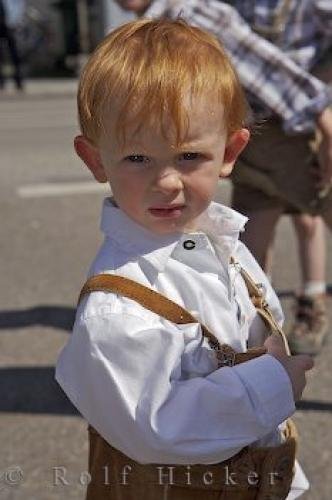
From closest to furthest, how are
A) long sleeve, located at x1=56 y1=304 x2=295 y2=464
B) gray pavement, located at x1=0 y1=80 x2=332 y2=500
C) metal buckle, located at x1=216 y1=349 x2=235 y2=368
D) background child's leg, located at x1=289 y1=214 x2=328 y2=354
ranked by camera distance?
long sleeve, located at x1=56 y1=304 x2=295 y2=464, metal buckle, located at x1=216 y1=349 x2=235 y2=368, gray pavement, located at x1=0 y1=80 x2=332 y2=500, background child's leg, located at x1=289 y1=214 x2=328 y2=354

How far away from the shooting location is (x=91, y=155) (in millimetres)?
1633

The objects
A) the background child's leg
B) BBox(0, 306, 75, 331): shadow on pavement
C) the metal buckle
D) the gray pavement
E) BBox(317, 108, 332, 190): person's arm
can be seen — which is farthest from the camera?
BBox(0, 306, 75, 331): shadow on pavement

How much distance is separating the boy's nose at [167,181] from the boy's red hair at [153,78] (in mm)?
64

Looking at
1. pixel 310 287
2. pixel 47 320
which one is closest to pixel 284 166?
pixel 310 287

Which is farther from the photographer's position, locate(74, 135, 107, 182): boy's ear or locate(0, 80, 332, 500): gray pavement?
locate(0, 80, 332, 500): gray pavement

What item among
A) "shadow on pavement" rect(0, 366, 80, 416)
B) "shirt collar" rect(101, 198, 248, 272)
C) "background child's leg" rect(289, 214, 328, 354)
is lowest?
"shadow on pavement" rect(0, 366, 80, 416)

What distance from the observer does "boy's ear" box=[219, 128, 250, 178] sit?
1.63 m

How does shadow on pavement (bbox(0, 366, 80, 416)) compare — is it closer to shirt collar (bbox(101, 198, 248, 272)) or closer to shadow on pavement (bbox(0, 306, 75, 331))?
shadow on pavement (bbox(0, 306, 75, 331))

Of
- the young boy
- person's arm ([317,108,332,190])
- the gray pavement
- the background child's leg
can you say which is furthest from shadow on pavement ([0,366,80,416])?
the young boy

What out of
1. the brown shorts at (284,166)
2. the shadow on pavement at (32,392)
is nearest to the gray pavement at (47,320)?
the shadow on pavement at (32,392)

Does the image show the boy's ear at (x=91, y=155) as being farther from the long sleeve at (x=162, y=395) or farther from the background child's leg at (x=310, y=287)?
the background child's leg at (x=310, y=287)

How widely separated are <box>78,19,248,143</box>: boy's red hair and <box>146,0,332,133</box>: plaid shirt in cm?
122

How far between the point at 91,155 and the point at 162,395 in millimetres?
465

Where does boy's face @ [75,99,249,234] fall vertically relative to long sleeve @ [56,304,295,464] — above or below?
above
